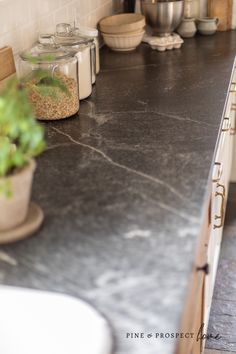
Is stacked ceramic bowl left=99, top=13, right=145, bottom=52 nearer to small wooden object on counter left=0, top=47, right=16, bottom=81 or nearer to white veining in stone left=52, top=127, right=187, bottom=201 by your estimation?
small wooden object on counter left=0, top=47, right=16, bottom=81

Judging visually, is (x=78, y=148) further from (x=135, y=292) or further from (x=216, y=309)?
(x=216, y=309)

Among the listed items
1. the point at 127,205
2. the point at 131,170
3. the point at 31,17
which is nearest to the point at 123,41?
the point at 31,17

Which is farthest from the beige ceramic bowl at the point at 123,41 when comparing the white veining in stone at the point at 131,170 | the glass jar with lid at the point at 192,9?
the white veining in stone at the point at 131,170

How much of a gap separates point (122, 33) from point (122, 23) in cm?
19

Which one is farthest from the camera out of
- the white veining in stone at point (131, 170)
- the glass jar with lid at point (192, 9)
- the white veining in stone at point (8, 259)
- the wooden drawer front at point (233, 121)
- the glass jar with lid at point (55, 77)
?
the glass jar with lid at point (192, 9)

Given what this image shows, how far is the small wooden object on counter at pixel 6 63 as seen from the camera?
1.58 m

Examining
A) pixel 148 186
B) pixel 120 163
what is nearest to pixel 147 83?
pixel 120 163

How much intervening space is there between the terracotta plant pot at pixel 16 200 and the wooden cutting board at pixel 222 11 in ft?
6.98

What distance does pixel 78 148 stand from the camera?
1.41 metres

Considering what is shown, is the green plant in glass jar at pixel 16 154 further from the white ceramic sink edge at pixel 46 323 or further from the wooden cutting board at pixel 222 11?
the wooden cutting board at pixel 222 11

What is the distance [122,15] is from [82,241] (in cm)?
185

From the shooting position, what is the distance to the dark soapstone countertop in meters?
0.85

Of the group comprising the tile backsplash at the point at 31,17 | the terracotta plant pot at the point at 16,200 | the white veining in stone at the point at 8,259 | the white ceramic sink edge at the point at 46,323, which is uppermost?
the tile backsplash at the point at 31,17

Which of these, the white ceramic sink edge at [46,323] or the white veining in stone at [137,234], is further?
the white veining in stone at [137,234]
